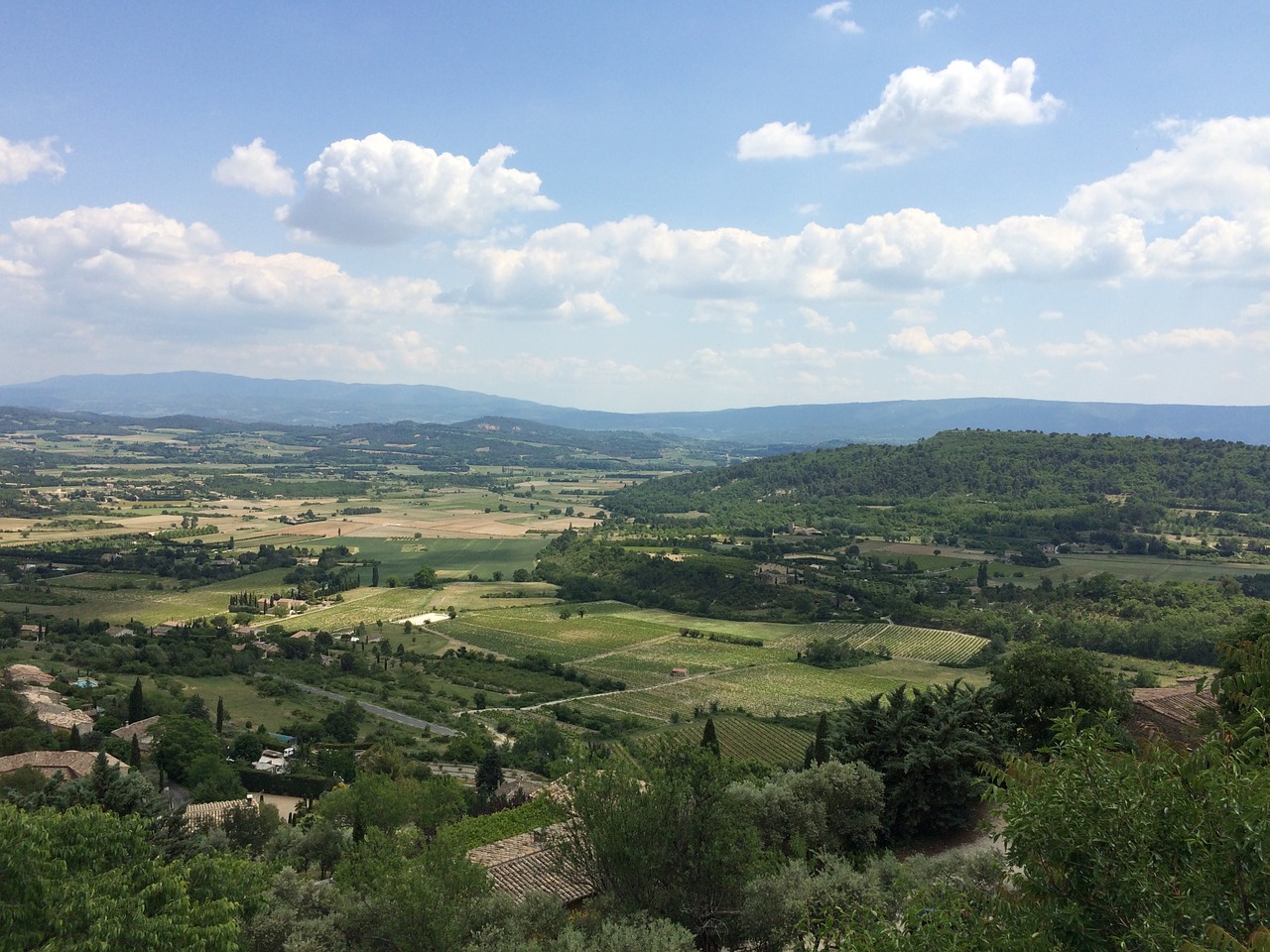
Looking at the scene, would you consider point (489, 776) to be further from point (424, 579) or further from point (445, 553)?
point (445, 553)

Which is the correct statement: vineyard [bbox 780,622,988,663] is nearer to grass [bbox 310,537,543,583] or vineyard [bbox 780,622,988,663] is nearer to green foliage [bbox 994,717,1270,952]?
grass [bbox 310,537,543,583]

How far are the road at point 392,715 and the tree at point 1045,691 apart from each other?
30719 millimetres

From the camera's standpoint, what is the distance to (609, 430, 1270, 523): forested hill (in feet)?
373

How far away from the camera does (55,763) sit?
3300cm

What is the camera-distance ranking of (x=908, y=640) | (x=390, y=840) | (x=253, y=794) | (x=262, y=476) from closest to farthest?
(x=390, y=840)
(x=253, y=794)
(x=908, y=640)
(x=262, y=476)

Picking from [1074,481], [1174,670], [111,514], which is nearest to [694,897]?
[1174,670]

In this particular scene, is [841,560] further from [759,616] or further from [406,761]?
[406,761]

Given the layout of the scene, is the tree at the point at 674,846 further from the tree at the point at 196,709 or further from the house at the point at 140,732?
the tree at the point at 196,709

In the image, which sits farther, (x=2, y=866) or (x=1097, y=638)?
(x=1097, y=638)

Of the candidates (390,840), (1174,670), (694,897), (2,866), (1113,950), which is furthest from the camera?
(1174,670)

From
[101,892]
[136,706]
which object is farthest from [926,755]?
[136,706]

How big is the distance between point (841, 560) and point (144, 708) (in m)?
73.4

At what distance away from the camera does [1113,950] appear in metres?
7.23

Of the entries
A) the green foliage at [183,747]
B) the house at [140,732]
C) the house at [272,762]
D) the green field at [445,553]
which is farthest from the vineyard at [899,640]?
the house at [140,732]
